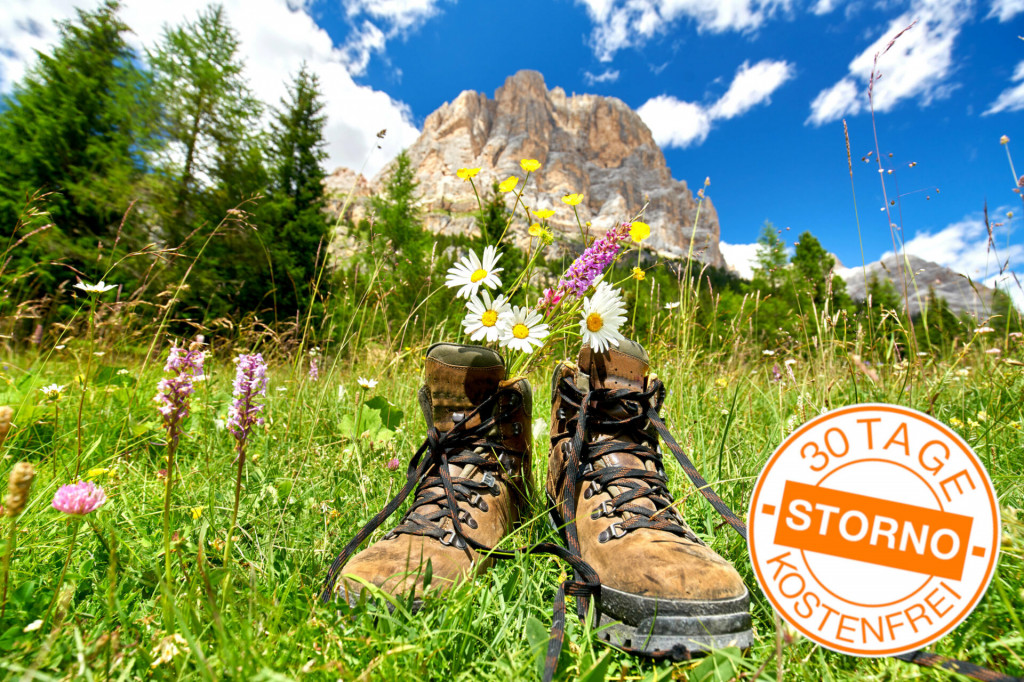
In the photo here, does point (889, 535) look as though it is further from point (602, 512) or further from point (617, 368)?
point (617, 368)

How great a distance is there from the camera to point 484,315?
1.36 metres

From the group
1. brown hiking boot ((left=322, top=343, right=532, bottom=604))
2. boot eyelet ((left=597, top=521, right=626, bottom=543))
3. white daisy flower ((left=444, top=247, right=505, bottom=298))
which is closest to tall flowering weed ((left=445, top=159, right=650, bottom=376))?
white daisy flower ((left=444, top=247, right=505, bottom=298))

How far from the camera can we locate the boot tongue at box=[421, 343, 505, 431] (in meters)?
1.39

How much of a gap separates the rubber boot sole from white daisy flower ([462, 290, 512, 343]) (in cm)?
78

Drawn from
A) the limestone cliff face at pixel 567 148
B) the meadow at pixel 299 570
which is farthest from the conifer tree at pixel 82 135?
the limestone cliff face at pixel 567 148

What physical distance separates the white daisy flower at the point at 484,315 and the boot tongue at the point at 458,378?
0.23 feet

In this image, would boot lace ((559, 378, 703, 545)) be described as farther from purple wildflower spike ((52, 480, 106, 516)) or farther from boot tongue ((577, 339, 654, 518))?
purple wildflower spike ((52, 480, 106, 516))

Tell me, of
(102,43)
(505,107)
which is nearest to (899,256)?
(102,43)

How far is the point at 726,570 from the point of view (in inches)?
38.4

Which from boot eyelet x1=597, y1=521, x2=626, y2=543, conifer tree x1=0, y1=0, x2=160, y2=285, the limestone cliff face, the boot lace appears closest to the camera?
boot eyelet x1=597, y1=521, x2=626, y2=543

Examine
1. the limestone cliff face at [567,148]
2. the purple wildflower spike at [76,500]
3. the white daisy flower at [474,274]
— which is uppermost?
the limestone cliff face at [567,148]

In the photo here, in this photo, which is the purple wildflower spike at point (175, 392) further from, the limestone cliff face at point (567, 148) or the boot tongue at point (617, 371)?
the limestone cliff face at point (567, 148)

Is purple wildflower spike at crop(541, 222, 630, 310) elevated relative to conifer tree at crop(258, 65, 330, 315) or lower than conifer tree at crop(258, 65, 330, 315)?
lower

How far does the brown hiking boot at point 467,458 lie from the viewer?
3.99ft
